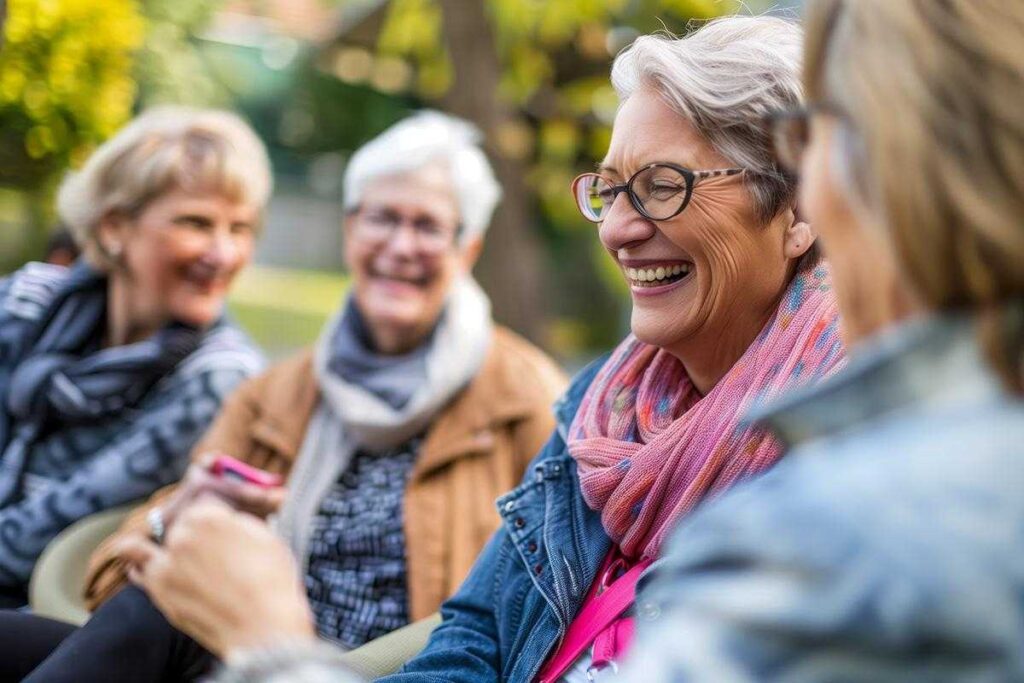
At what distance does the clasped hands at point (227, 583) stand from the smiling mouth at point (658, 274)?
0.91 metres

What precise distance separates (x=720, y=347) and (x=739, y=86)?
46cm

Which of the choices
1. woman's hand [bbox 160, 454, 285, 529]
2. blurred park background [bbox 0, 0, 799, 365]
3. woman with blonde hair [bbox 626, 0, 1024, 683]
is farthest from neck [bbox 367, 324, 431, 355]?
woman with blonde hair [bbox 626, 0, 1024, 683]

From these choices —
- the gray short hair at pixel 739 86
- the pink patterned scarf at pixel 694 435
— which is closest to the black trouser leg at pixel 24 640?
the pink patterned scarf at pixel 694 435

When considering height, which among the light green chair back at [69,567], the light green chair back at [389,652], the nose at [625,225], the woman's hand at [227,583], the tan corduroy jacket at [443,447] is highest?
the nose at [625,225]

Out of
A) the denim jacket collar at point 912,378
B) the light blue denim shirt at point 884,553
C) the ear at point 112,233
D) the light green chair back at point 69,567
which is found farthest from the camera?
the ear at point 112,233

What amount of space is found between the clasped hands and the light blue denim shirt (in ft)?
1.64

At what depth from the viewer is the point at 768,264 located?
2.02 metres

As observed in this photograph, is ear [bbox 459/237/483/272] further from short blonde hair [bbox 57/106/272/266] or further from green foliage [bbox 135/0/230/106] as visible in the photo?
green foliage [bbox 135/0/230/106]

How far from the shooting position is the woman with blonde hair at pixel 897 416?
833 millimetres

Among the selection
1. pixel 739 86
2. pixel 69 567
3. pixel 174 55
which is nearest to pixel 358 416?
pixel 69 567

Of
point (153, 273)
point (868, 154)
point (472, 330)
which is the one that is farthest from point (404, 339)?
point (868, 154)

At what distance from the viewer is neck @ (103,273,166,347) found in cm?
346

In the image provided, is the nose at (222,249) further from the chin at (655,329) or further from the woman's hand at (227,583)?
the woman's hand at (227,583)

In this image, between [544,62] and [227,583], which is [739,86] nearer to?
[227,583]
